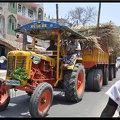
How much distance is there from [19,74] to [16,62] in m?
0.42

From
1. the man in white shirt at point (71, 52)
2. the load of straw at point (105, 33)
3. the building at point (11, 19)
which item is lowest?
the man in white shirt at point (71, 52)

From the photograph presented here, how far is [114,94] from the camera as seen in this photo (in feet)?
8.48

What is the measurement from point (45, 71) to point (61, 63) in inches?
25.6

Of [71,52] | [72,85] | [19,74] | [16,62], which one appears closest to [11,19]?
[71,52]

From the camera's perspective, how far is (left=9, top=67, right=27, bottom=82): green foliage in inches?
239

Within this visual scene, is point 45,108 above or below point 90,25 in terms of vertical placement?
below

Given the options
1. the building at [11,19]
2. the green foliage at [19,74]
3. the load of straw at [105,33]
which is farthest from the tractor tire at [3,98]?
the building at [11,19]

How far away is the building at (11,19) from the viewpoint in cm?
2675

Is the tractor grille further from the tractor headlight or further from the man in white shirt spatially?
the man in white shirt

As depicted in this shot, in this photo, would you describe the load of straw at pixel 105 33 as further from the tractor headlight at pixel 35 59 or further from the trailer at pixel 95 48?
the tractor headlight at pixel 35 59

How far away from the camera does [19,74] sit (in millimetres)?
6176

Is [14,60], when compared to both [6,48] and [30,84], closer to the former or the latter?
[30,84]

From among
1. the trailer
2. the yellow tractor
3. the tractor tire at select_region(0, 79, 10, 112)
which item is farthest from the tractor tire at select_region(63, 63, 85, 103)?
the trailer

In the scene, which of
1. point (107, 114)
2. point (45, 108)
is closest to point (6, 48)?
point (45, 108)
